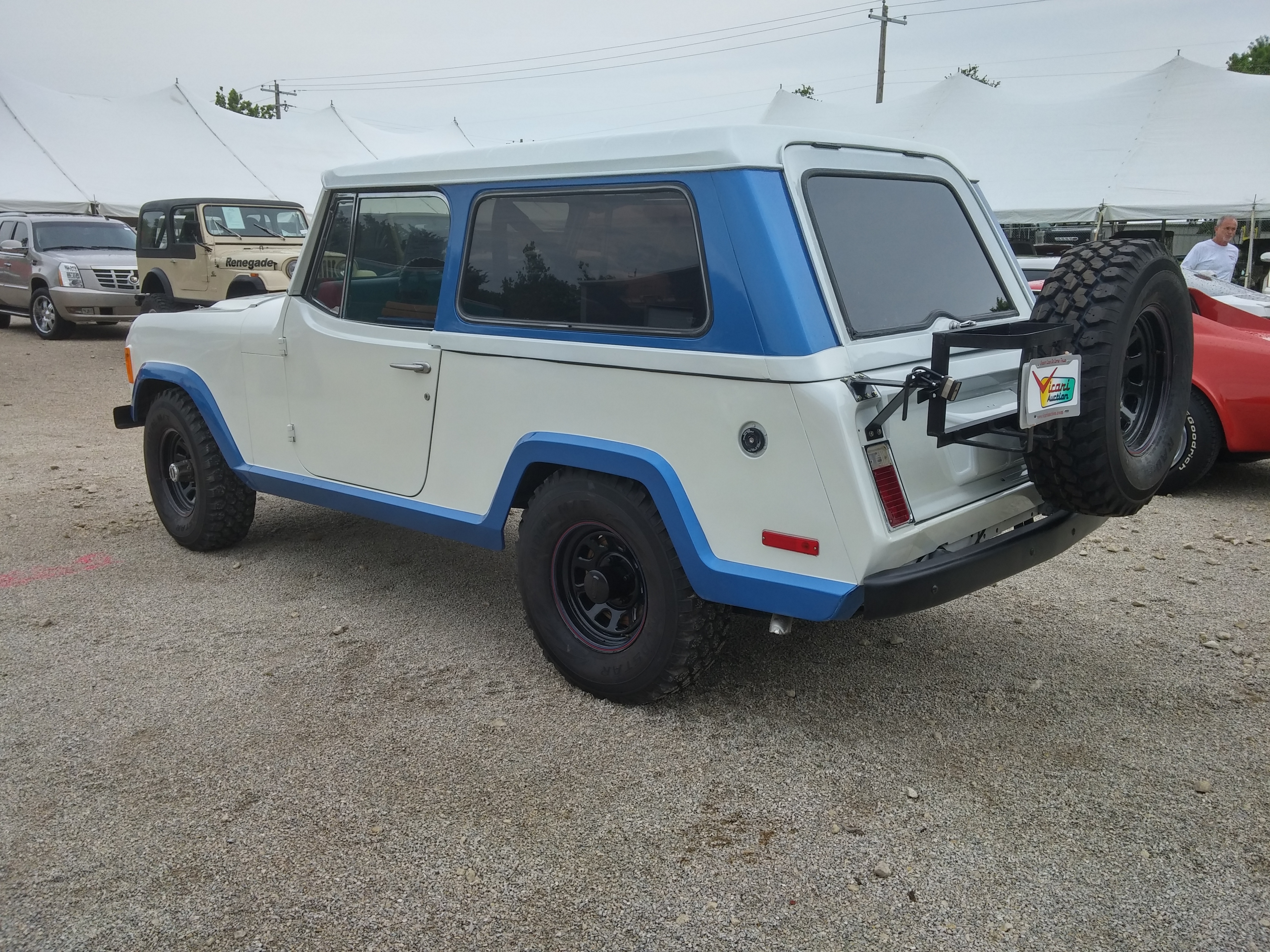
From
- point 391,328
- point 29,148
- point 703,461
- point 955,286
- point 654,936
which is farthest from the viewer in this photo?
point 29,148

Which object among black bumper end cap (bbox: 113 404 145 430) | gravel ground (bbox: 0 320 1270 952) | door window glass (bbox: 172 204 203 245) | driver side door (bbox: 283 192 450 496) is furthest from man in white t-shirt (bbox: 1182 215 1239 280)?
door window glass (bbox: 172 204 203 245)

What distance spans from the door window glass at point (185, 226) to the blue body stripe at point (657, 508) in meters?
10.2

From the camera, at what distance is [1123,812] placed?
2.92m

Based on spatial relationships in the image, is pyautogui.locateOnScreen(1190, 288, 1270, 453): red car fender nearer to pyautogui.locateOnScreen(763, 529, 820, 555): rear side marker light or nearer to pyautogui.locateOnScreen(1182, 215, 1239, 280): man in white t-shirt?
pyautogui.locateOnScreen(1182, 215, 1239, 280): man in white t-shirt

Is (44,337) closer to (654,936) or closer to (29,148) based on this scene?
(29,148)

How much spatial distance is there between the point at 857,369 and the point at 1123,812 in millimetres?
1502

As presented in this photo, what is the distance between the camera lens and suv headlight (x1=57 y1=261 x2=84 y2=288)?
14.7m

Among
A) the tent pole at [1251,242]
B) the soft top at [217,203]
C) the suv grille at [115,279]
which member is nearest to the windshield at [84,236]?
the suv grille at [115,279]

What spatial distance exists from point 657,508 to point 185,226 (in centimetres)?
1232

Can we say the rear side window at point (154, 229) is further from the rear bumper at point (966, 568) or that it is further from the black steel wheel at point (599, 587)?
the rear bumper at point (966, 568)

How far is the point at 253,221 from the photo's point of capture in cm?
1362

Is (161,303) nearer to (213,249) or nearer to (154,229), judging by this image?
(154,229)

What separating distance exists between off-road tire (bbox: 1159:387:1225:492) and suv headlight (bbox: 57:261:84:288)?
14.6 m

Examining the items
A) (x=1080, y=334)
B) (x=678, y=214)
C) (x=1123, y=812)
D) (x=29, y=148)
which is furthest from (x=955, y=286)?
(x=29, y=148)
